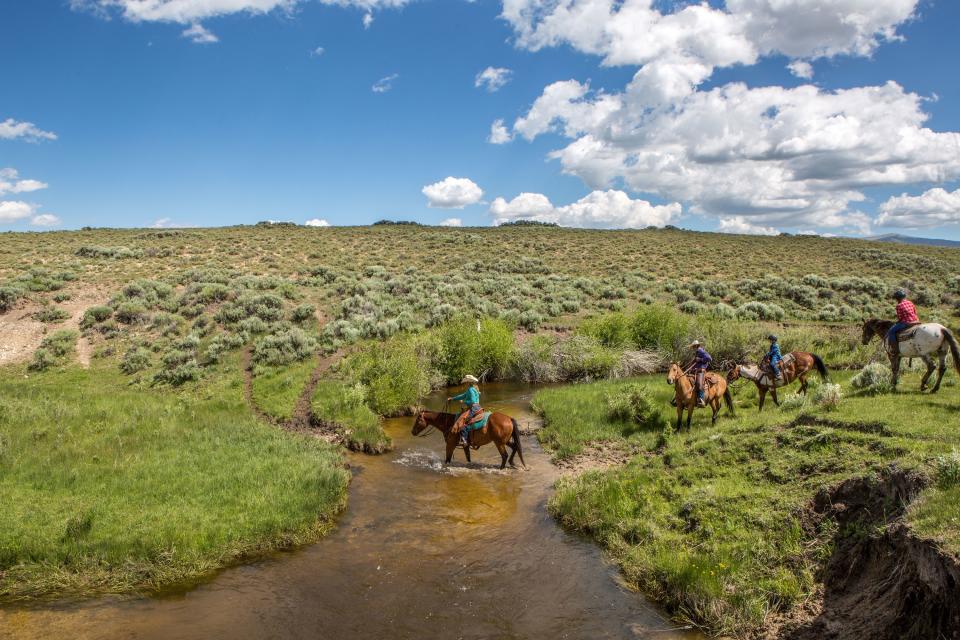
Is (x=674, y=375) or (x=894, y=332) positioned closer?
(x=894, y=332)

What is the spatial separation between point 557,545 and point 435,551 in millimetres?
2450

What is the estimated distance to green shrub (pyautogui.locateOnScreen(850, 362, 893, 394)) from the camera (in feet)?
44.1

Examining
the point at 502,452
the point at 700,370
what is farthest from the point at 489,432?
the point at 700,370

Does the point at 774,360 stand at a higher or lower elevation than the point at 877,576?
higher

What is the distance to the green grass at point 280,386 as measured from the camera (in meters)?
18.8

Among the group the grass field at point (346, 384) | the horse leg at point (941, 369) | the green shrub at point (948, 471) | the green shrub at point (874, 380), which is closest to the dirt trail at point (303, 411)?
the grass field at point (346, 384)

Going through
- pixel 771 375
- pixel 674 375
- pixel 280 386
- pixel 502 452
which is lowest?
pixel 502 452

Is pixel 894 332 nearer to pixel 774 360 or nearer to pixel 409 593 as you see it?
pixel 774 360

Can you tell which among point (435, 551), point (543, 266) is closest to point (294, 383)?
point (435, 551)

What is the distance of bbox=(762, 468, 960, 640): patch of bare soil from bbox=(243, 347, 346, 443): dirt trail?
1324 centimetres

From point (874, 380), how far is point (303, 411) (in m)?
18.1

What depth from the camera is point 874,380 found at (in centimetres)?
1387

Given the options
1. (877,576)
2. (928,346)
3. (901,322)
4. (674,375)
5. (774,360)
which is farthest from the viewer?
(774,360)

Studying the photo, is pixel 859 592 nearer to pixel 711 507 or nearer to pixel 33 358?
pixel 711 507
